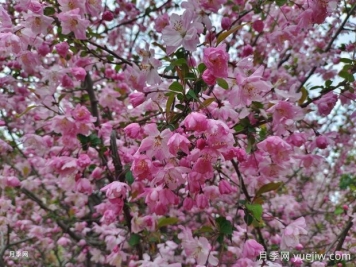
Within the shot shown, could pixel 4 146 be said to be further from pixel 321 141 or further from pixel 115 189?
pixel 321 141

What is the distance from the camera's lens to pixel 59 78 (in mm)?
2062

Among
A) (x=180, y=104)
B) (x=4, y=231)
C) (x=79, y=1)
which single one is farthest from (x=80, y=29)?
(x=4, y=231)

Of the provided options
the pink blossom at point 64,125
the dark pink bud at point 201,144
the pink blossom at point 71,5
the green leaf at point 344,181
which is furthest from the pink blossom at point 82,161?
the green leaf at point 344,181

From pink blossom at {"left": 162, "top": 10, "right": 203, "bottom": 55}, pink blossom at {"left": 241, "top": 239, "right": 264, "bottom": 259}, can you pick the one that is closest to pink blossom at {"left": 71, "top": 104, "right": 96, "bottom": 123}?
pink blossom at {"left": 162, "top": 10, "right": 203, "bottom": 55}

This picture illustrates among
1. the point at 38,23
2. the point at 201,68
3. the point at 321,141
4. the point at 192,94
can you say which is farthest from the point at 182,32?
the point at 321,141

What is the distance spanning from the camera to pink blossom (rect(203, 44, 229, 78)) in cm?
108

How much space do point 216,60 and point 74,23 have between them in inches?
26.8

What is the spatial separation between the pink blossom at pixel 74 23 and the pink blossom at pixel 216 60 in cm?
62

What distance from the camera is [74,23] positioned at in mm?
1464

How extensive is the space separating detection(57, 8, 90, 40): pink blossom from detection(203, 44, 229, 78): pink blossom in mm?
617

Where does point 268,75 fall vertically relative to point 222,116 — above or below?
above

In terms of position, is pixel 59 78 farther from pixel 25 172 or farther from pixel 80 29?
pixel 25 172

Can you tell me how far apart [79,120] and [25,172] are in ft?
4.61

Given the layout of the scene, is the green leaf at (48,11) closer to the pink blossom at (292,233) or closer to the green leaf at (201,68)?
the green leaf at (201,68)
